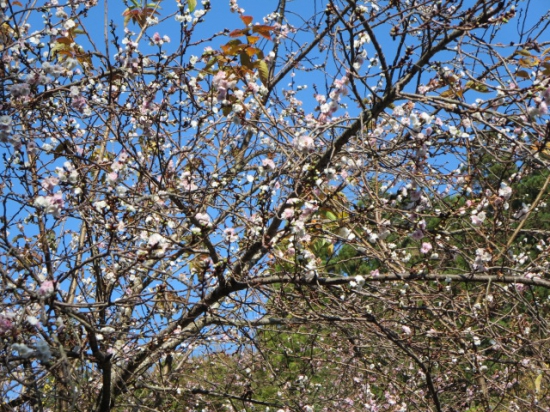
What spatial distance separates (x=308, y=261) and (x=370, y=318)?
16.5 inches

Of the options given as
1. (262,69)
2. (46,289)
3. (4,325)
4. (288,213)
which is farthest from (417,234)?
(4,325)

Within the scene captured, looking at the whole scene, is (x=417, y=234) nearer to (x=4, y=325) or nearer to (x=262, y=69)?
(x=262, y=69)

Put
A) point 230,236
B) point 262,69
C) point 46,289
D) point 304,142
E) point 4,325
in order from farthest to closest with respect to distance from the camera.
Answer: point 262,69 → point 230,236 → point 304,142 → point 4,325 → point 46,289

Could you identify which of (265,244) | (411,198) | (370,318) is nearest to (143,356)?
(265,244)

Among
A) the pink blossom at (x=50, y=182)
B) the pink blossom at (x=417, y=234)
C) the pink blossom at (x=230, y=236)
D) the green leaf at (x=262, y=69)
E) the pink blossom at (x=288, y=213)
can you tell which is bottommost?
the pink blossom at (x=417, y=234)

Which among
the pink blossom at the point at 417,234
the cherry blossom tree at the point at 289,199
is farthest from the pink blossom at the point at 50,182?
the pink blossom at the point at 417,234

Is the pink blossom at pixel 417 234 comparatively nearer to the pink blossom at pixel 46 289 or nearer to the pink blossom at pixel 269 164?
the pink blossom at pixel 269 164

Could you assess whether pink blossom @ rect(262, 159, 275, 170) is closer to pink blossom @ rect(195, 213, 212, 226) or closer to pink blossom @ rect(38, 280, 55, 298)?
pink blossom @ rect(195, 213, 212, 226)

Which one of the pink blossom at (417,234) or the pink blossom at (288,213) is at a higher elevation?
the pink blossom at (288,213)

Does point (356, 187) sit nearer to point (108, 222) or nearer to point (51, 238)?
point (108, 222)

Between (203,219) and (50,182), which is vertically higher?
(50,182)

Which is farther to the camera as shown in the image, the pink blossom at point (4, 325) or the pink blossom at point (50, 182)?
the pink blossom at point (50, 182)

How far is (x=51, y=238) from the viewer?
3.27 meters

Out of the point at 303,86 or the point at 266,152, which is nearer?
the point at 266,152
